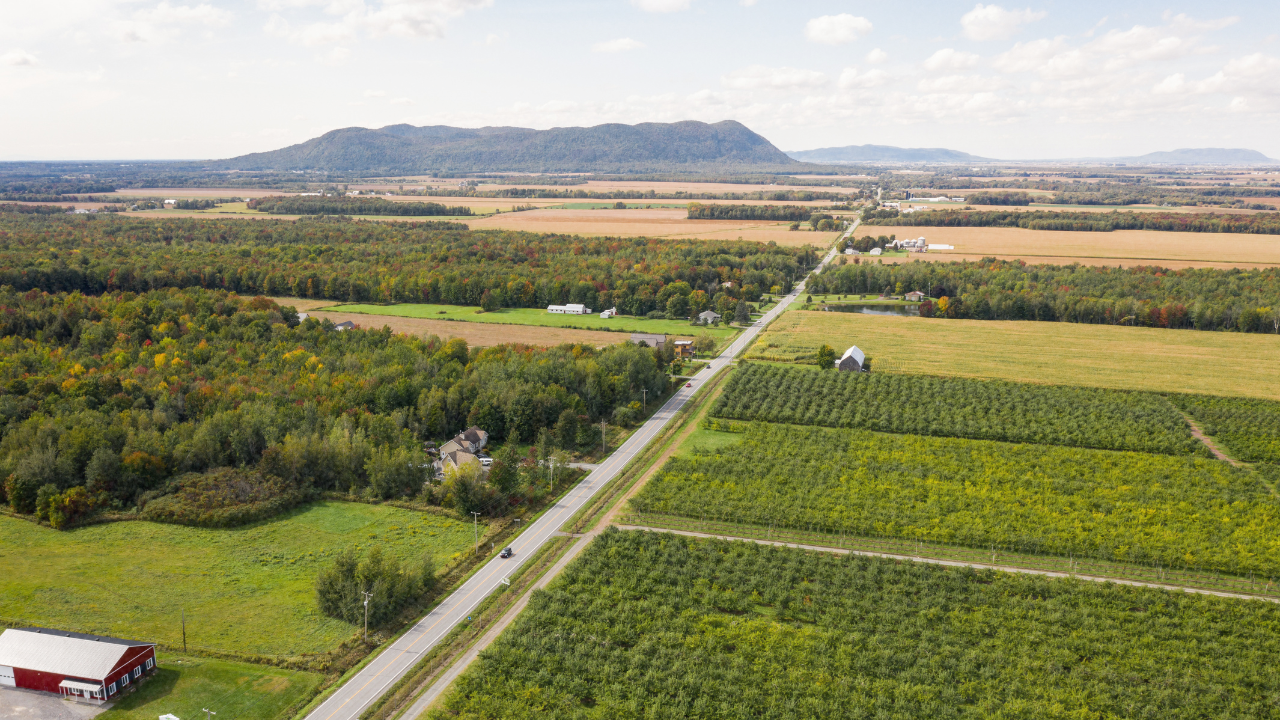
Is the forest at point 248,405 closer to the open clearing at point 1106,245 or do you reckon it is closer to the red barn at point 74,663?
the red barn at point 74,663

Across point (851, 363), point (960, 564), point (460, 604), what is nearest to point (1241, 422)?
point (851, 363)

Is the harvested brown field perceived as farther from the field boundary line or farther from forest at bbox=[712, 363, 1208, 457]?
the field boundary line

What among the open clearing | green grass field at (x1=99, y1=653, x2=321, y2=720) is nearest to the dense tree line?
the open clearing

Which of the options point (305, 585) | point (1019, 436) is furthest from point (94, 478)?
point (1019, 436)

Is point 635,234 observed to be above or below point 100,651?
above

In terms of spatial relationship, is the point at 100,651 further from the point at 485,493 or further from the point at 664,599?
the point at 664,599
